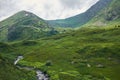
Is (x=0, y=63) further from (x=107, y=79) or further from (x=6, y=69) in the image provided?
(x=107, y=79)

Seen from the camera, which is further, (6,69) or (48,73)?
(48,73)

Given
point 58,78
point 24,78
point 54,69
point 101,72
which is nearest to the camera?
point 24,78

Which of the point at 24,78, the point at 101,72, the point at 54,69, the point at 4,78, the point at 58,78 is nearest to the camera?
the point at 4,78

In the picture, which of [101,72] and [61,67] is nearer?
[101,72]

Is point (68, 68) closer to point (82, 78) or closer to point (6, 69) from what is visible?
point (82, 78)

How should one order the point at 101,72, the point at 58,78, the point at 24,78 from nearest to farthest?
the point at 24,78 → the point at 58,78 → the point at 101,72

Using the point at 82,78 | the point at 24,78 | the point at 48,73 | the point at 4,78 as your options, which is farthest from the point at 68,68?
the point at 4,78

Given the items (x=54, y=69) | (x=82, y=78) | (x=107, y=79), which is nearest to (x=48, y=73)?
(x=54, y=69)

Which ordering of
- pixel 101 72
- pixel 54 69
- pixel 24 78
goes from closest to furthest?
pixel 24 78 < pixel 101 72 < pixel 54 69
